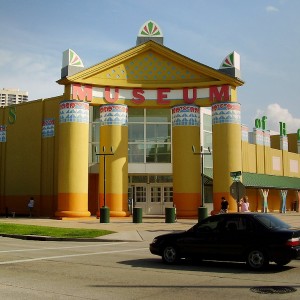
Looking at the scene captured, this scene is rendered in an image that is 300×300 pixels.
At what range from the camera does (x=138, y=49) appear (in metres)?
36.2

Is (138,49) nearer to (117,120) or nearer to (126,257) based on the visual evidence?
(117,120)

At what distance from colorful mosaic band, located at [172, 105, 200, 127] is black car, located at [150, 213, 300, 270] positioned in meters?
22.3

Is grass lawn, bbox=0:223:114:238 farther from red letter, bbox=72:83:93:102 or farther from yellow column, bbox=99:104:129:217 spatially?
red letter, bbox=72:83:93:102

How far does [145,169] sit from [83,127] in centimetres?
687

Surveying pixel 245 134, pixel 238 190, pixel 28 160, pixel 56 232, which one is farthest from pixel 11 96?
pixel 238 190

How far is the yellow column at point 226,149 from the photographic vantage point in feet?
111

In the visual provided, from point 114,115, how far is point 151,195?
27.4ft

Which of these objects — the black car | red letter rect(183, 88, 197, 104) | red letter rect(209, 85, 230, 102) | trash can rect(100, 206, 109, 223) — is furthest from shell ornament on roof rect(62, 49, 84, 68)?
the black car

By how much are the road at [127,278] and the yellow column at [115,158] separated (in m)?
19.4

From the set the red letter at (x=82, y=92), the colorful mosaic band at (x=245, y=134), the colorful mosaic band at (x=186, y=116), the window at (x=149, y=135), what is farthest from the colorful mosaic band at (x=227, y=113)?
the colorful mosaic band at (x=245, y=134)

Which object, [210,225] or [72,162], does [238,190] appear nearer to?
[210,225]

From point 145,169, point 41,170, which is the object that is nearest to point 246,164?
point 145,169

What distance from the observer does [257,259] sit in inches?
453

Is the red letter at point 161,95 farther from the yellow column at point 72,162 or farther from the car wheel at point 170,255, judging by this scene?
the car wheel at point 170,255
